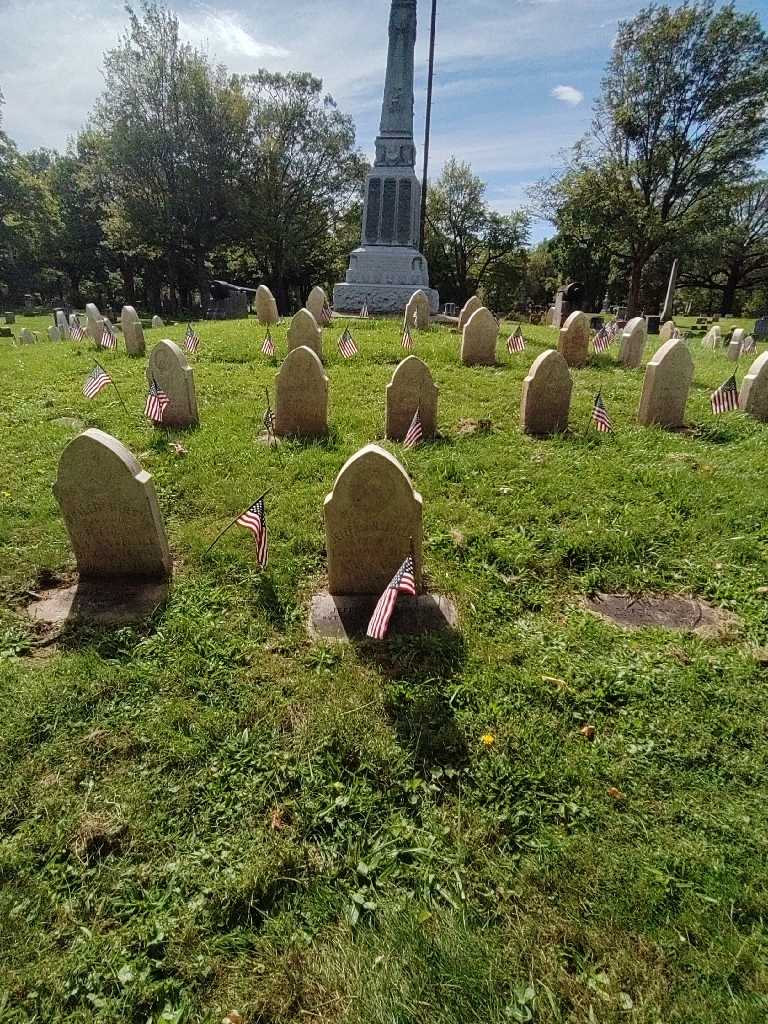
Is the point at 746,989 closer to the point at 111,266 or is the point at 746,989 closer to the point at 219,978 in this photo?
the point at 219,978

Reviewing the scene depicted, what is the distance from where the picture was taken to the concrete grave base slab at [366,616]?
3.38m

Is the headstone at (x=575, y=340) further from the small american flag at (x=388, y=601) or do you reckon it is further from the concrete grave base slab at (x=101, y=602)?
the concrete grave base slab at (x=101, y=602)

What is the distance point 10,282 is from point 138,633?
5655 cm

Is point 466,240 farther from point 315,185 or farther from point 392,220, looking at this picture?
point 392,220

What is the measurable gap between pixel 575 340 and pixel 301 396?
6971 mm

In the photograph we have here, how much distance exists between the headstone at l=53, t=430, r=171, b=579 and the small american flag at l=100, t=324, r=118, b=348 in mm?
9868

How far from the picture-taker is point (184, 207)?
29828 mm

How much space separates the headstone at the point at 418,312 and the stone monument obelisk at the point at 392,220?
18.6 feet

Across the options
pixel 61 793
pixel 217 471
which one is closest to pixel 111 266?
pixel 217 471

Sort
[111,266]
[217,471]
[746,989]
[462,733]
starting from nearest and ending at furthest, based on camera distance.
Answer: [746,989], [462,733], [217,471], [111,266]

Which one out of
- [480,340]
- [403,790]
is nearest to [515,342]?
[480,340]

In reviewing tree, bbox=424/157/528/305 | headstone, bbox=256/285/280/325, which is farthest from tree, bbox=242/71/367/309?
headstone, bbox=256/285/280/325

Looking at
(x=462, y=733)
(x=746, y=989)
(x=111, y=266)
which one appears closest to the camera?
(x=746, y=989)

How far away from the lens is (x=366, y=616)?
3.54 m
